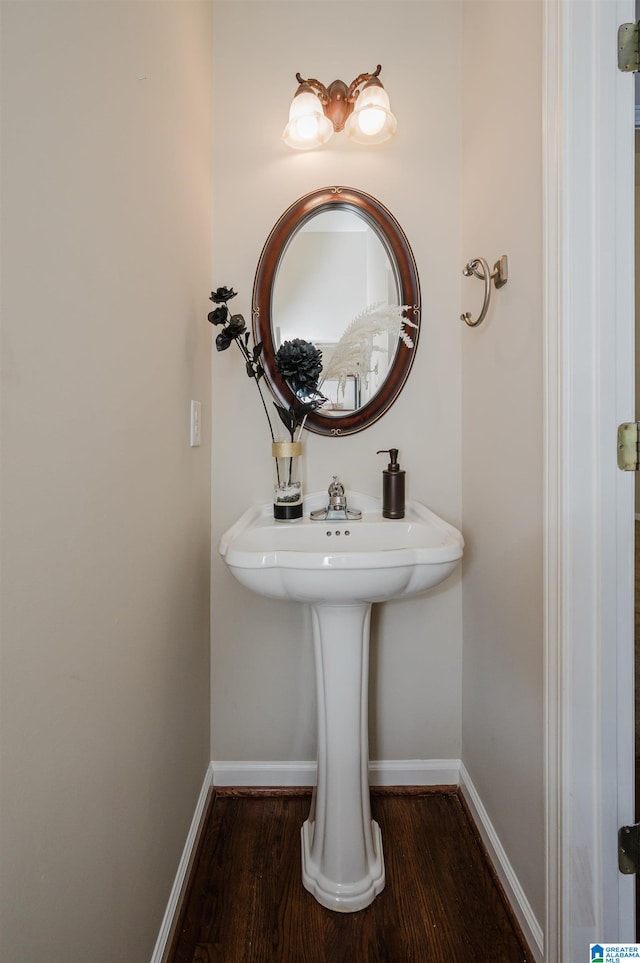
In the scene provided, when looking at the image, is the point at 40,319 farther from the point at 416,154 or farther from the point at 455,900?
the point at 455,900

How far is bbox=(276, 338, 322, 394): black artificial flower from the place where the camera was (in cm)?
124

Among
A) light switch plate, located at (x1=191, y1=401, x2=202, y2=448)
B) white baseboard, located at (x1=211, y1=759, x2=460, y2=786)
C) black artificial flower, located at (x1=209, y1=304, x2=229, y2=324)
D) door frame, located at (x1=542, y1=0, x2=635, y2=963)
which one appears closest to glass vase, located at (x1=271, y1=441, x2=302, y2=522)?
light switch plate, located at (x1=191, y1=401, x2=202, y2=448)

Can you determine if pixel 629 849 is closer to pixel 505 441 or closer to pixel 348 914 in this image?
pixel 348 914

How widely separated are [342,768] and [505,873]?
1.50 feet

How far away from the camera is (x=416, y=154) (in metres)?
1.43

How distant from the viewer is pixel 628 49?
2.69 feet

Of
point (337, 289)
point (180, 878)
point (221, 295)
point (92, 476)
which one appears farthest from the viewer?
point (337, 289)

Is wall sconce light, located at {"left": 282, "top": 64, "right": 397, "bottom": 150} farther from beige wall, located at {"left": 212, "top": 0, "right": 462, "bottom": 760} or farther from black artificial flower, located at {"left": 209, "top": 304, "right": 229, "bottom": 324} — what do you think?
black artificial flower, located at {"left": 209, "top": 304, "right": 229, "bottom": 324}

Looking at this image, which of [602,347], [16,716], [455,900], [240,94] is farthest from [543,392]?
[240,94]

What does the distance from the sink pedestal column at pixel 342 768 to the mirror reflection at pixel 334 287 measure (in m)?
0.67

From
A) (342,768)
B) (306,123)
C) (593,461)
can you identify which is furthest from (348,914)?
(306,123)

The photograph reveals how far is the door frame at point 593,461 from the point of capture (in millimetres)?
827

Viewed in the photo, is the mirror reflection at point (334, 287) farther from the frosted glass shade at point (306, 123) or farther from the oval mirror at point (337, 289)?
the frosted glass shade at point (306, 123)

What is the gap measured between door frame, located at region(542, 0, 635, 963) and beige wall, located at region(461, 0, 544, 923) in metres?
0.09
